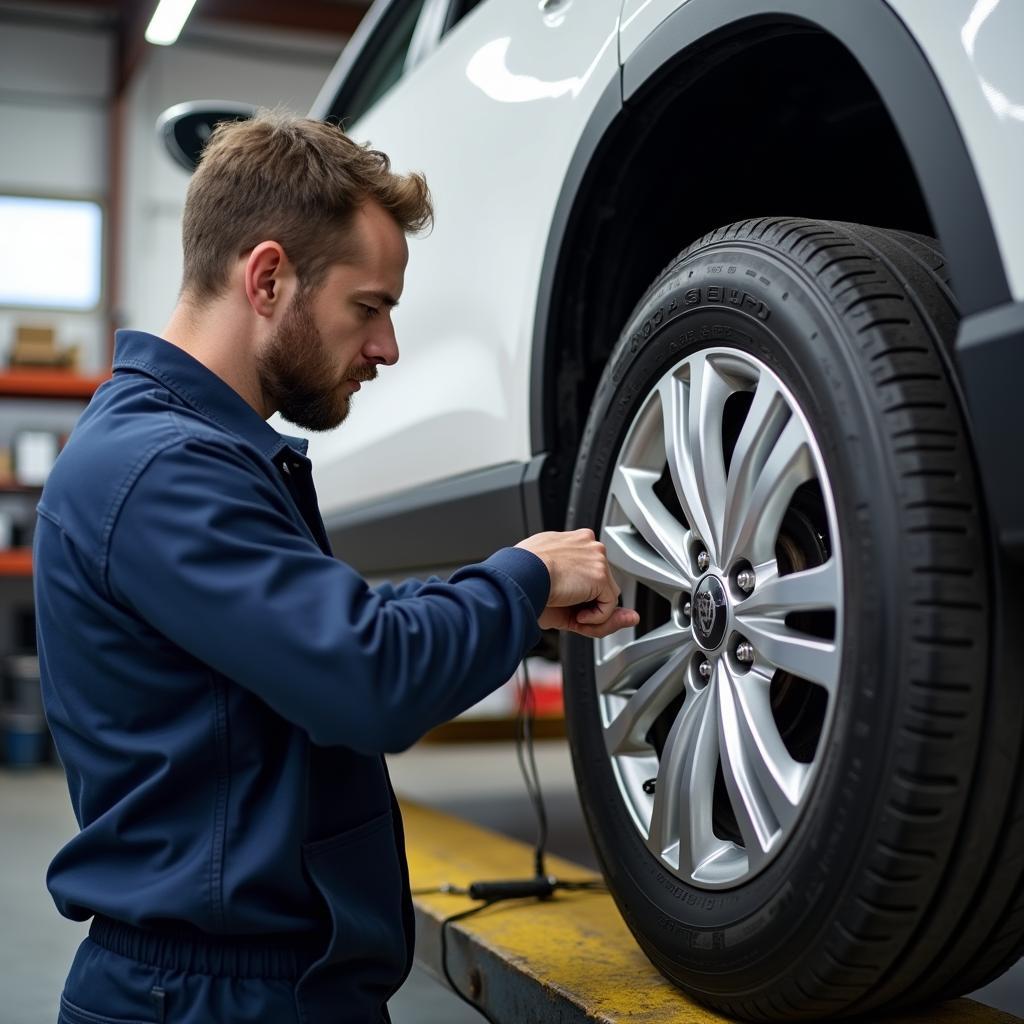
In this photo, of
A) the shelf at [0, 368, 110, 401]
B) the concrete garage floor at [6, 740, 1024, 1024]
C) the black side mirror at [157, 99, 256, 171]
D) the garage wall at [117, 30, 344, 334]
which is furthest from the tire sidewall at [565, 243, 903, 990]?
the garage wall at [117, 30, 344, 334]

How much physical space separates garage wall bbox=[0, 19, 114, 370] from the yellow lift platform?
682 centimetres

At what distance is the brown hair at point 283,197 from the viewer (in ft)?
3.96

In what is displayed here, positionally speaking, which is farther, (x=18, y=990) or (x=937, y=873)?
(x=18, y=990)

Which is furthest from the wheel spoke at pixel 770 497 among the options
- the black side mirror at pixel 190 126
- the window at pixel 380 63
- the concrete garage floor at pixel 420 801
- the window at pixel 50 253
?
the window at pixel 50 253

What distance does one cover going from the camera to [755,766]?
117 cm

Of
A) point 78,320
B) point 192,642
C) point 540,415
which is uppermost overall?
point 78,320

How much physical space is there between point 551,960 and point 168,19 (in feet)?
17.8

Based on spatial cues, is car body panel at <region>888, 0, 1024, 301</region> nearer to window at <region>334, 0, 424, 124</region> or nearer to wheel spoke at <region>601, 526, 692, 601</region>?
wheel spoke at <region>601, 526, 692, 601</region>

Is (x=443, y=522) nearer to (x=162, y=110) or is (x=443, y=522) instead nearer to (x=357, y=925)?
(x=357, y=925)

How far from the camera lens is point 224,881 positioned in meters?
1.06

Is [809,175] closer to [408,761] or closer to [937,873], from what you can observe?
[937,873]

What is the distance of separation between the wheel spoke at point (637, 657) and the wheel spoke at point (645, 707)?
12 millimetres

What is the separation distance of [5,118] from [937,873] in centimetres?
857

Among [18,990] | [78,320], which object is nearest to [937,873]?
[18,990]
